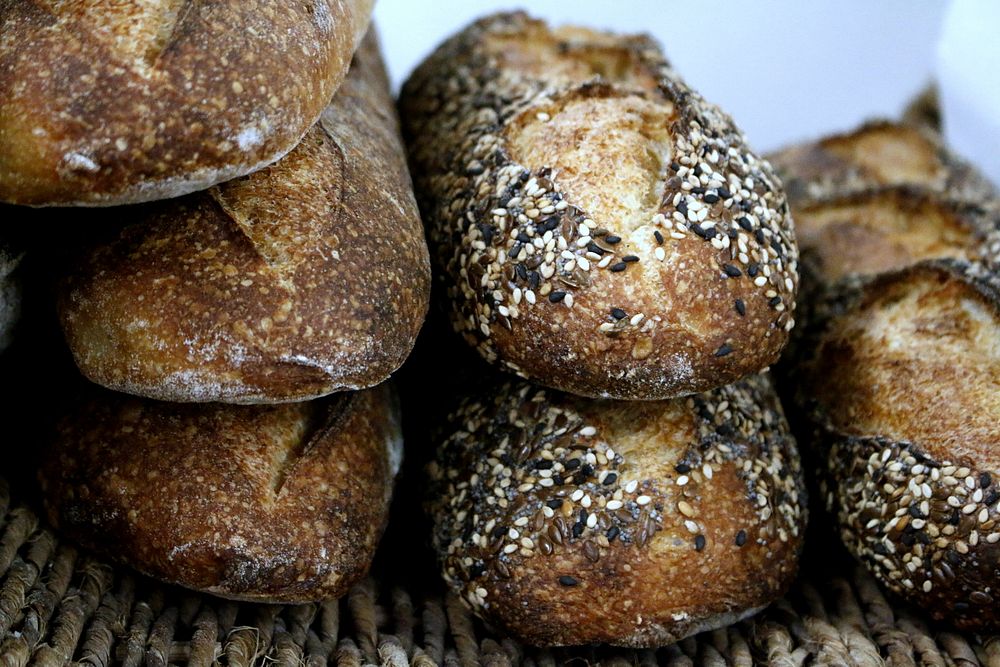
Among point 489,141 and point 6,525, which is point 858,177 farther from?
point 6,525

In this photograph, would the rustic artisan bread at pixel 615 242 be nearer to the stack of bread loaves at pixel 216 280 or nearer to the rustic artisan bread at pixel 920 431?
the stack of bread loaves at pixel 216 280

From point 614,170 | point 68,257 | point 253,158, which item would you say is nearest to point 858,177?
point 614,170

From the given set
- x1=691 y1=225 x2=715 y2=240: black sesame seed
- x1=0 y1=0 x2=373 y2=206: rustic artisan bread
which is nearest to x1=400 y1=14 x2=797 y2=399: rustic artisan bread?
x1=691 y1=225 x2=715 y2=240: black sesame seed

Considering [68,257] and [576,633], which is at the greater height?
[68,257]

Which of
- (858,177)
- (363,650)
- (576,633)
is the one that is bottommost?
(363,650)

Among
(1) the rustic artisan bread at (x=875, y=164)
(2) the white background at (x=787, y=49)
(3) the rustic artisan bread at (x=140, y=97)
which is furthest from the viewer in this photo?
(2) the white background at (x=787, y=49)

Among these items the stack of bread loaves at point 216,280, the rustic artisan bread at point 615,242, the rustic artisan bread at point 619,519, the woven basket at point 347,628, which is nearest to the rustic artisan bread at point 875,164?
the rustic artisan bread at point 615,242

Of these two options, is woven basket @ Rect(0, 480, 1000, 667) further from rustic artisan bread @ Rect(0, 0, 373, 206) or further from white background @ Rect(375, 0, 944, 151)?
white background @ Rect(375, 0, 944, 151)
